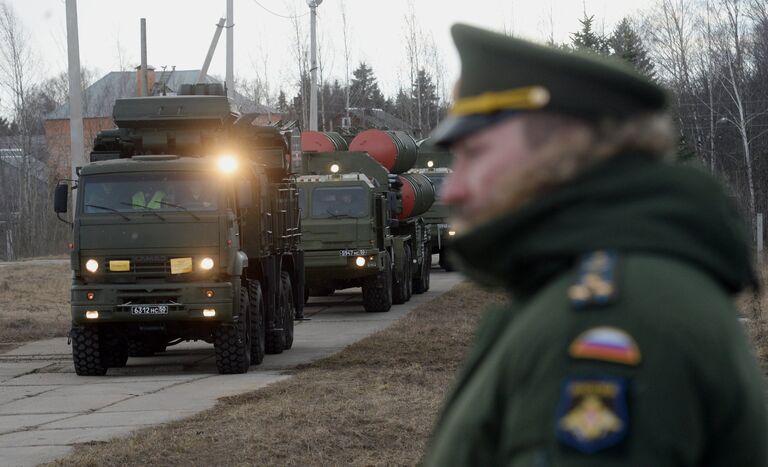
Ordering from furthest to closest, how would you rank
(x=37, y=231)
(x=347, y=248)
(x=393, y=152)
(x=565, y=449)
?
(x=37, y=231) → (x=393, y=152) → (x=347, y=248) → (x=565, y=449)

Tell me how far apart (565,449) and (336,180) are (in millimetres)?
22490

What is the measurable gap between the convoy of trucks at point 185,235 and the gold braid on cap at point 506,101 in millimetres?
13056

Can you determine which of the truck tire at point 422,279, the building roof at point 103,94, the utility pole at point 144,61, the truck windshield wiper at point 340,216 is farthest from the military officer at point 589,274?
the building roof at point 103,94

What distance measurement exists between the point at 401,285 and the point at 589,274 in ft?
81.1

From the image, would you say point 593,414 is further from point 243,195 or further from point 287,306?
point 287,306

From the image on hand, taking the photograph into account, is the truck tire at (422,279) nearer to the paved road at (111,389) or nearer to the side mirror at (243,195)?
the paved road at (111,389)

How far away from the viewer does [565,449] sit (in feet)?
5.96

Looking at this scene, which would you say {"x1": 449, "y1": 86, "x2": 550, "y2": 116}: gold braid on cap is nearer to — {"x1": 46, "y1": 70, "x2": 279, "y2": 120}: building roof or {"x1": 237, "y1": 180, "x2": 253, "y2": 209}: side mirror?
{"x1": 237, "y1": 180, "x2": 253, "y2": 209}: side mirror

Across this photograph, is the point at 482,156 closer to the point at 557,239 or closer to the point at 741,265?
the point at 557,239

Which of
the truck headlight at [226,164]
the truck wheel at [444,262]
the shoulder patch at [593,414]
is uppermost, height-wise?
the truck headlight at [226,164]

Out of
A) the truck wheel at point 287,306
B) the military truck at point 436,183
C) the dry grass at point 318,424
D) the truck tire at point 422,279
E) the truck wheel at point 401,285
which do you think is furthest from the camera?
the military truck at point 436,183

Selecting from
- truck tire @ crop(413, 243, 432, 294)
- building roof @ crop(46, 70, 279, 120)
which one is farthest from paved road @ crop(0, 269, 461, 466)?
building roof @ crop(46, 70, 279, 120)

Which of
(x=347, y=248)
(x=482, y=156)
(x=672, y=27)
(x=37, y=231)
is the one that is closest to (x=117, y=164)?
(x=347, y=248)

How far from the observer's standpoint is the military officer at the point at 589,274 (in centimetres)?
180
